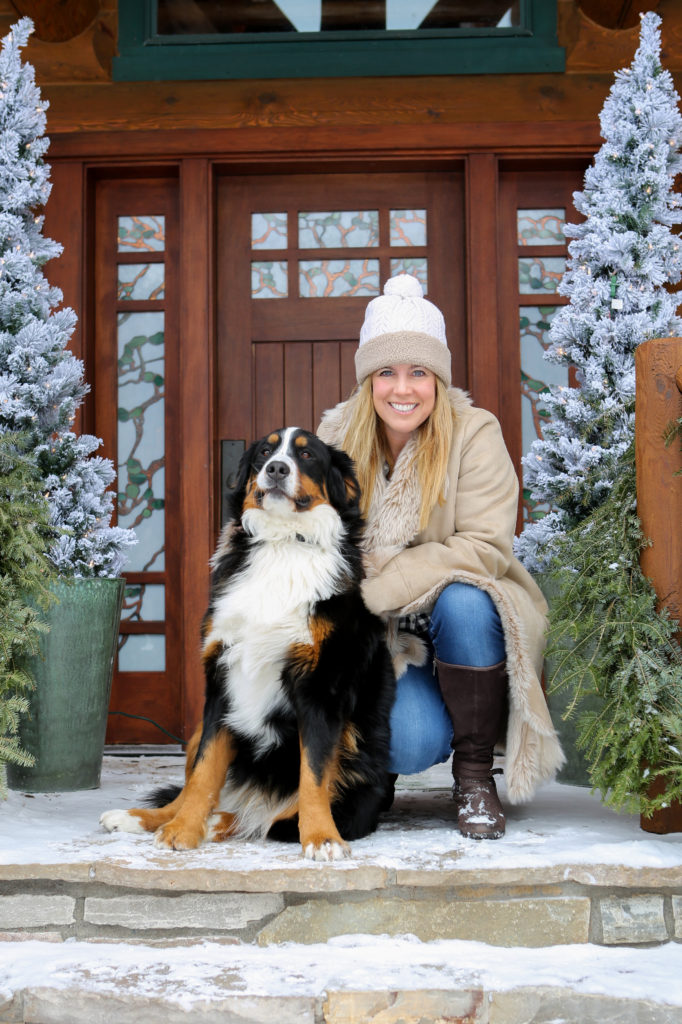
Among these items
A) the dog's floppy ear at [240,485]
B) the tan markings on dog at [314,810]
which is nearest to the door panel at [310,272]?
the dog's floppy ear at [240,485]

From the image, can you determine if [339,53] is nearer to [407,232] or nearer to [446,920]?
[407,232]

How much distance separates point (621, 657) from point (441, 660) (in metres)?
0.44

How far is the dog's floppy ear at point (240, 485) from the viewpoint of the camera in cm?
256

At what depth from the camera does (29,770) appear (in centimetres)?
316

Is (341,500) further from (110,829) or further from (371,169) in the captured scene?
(371,169)

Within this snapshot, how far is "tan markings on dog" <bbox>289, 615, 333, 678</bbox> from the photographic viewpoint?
2330 millimetres

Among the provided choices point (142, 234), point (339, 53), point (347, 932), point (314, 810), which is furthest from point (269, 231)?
point (347, 932)

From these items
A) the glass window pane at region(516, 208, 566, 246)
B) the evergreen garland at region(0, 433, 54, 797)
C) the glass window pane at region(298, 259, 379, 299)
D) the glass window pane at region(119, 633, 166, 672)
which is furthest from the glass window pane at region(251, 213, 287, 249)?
the evergreen garland at region(0, 433, 54, 797)

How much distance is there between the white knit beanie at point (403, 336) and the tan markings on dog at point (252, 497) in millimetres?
Result: 504

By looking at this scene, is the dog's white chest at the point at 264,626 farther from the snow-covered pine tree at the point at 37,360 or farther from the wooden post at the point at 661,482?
the snow-covered pine tree at the point at 37,360

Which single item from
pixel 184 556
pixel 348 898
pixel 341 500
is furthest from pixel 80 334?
pixel 348 898

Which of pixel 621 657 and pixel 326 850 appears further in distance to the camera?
pixel 621 657

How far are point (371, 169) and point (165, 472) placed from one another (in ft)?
5.39

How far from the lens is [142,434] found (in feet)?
15.0
